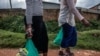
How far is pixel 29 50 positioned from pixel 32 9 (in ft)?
2.16

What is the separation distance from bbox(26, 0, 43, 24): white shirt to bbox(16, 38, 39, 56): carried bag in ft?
1.10

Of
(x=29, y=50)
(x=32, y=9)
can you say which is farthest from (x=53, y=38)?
A: (x=29, y=50)

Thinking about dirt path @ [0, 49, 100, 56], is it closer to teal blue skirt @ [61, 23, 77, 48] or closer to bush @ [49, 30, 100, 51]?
bush @ [49, 30, 100, 51]

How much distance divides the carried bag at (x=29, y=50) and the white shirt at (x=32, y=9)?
335 millimetres

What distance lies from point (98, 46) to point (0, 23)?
4.97m

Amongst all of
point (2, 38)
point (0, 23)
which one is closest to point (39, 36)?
point (2, 38)

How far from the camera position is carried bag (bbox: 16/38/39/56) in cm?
530

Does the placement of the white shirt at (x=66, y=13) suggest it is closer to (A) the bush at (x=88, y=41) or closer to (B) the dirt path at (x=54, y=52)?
(B) the dirt path at (x=54, y=52)

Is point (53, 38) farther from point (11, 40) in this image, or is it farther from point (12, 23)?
point (12, 23)

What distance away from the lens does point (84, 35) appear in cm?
1003

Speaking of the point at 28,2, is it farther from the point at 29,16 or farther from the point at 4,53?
the point at 4,53

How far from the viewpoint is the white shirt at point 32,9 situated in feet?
18.2

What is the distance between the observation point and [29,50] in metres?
5.37

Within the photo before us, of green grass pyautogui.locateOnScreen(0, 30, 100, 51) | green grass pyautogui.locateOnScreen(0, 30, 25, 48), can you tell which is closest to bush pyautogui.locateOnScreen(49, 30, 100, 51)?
green grass pyautogui.locateOnScreen(0, 30, 100, 51)
